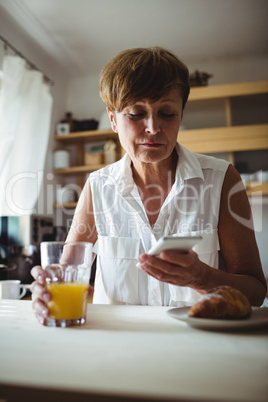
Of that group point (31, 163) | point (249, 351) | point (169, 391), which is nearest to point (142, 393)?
point (169, 391)

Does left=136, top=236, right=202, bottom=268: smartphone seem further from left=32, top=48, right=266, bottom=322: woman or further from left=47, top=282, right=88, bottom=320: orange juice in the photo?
left=32, top=48, right=266, bottom=322: woman

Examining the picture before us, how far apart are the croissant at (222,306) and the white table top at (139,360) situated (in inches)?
1.4

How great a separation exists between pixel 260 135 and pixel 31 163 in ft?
6.56

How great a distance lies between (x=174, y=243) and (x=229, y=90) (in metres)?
2.93

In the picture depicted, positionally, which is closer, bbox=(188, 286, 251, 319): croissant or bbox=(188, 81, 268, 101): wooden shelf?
bbox=(188, 286, 251, 319): croissant

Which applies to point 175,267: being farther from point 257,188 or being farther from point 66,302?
point 257,188

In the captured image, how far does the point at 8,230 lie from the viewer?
2564 millimetres

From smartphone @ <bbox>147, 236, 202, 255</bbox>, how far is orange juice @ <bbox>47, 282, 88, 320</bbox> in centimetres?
17

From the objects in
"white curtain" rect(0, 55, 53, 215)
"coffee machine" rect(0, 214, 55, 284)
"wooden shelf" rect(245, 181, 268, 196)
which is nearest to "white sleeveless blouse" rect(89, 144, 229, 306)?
"coffee machine" rect(0, 214, 55, 284)

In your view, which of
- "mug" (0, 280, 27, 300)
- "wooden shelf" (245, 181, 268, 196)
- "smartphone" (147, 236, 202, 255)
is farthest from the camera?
"wooden shelf" (245, 181, 268, 196)

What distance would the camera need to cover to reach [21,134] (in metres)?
2.99

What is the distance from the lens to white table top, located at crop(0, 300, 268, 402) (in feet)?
1.25

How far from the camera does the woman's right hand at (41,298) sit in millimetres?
682

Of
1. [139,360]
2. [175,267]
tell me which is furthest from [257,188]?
[139,360]
